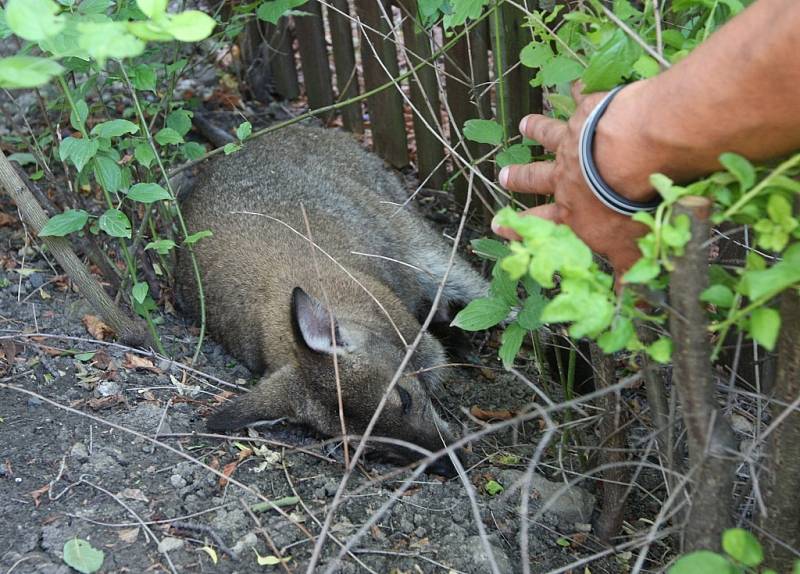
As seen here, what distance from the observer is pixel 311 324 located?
4230 mm

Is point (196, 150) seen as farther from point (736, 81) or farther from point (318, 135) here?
point (736, 81)

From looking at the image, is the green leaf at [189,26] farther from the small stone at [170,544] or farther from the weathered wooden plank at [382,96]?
the weathered wooden plank at [382,96]

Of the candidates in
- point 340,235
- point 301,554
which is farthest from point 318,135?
point 301,554

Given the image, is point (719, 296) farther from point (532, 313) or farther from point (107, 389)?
point (107, 389)

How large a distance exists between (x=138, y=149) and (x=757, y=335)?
3.11 metres

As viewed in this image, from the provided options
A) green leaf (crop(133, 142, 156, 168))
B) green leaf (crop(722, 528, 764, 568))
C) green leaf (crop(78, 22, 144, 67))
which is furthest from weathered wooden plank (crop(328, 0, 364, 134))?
green leaf (crop(722, 528, 764, 568))

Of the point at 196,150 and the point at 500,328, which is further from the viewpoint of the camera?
the point at 500,328

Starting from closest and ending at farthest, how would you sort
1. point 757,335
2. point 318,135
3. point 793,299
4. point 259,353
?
point 757,335, point 793,299, point 259,353, point 318,135

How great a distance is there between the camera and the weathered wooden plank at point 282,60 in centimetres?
729

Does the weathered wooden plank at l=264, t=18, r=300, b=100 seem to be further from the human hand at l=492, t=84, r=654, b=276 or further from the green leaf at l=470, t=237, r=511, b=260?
the human hand at l=492, t=84, r=654, b=276

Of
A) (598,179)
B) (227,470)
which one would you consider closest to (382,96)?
(227,470)

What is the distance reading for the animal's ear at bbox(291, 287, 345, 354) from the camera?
13.6ft

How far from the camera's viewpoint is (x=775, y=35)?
1.98 metres

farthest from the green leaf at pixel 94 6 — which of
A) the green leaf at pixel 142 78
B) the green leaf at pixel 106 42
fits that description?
the green leaf at pixel 106 42
